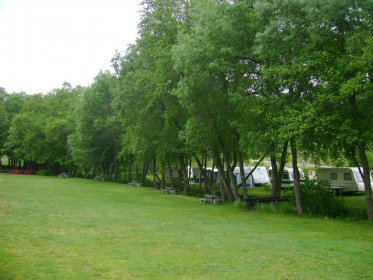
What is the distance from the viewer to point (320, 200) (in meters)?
17.9

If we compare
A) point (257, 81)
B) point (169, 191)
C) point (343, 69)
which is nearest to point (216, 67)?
point (257, 81)

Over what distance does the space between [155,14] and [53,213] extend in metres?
14.2

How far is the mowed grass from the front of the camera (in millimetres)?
7250

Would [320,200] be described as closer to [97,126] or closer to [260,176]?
[260,176]

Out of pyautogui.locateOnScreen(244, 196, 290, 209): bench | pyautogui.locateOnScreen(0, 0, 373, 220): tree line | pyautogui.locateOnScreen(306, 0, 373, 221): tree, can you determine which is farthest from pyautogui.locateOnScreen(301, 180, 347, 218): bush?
pyautogui.locateOnScreen(306, 0, 373, 221): tree

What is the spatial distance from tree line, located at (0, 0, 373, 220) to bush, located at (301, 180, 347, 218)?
44.3 inches

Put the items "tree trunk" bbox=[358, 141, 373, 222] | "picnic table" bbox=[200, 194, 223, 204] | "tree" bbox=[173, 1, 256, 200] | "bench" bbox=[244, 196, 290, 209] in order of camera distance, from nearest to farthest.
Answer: "tree trunk" bbox=[358, 141, 373, 222] < "tree" bbox=[173, 1, 256, 200] < "bench" bbox=[244, 196, 290, 209] < "picnic table" bbox=[200, 194, 223, 204]

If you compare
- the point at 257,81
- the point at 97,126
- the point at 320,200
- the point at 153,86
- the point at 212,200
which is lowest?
the point at 212,200

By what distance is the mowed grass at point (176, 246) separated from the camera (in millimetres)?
7250

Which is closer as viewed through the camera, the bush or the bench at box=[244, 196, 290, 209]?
the bush

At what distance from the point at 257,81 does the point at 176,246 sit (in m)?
10.1

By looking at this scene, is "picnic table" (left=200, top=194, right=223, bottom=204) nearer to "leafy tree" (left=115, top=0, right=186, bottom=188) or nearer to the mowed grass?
"leafy tree" (left=115, top=0, right=186, bottom=188)

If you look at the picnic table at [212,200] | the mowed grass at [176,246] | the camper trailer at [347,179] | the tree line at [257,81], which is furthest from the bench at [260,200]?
the camper trailer at [347,179]

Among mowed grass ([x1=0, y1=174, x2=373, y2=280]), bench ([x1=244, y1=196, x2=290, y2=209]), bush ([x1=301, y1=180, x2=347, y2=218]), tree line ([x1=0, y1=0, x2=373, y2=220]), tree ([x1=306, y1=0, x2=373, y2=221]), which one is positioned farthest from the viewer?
bench ([x1=244, y1=196, x2=290, y2=209])
